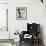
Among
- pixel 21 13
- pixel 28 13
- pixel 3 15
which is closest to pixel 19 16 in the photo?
pixel 21 13

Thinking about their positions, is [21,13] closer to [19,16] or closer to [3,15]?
[19,16]

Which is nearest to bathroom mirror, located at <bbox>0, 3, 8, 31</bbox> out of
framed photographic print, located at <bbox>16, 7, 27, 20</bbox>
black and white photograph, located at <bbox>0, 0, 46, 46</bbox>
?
black and white photograph, located at <bbox>0, 0, 46, 46</bbox>

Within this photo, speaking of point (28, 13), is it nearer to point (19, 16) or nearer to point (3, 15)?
point (19, 16)

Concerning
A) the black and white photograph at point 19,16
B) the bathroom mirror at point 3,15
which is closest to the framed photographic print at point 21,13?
the black and white photograph at point 19,16

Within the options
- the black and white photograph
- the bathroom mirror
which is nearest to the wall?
the black and white photograph

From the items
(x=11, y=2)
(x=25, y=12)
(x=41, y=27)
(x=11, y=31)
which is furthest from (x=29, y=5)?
(x=11, y=31)

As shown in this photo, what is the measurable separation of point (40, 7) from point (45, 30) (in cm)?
64

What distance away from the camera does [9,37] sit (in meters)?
2.88

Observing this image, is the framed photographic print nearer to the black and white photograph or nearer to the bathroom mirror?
the black and white photograph

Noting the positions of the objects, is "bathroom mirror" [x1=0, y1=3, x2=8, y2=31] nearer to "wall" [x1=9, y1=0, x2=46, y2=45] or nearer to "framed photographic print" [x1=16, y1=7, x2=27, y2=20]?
"wall" [x1=9, y1=0, x2=46, y2=45]

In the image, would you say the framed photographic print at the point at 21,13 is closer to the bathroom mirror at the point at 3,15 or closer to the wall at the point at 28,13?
the wall at the point at 28,13

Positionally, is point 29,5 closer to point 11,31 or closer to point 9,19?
point 9,19

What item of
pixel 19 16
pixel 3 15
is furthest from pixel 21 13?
pixel 3 15

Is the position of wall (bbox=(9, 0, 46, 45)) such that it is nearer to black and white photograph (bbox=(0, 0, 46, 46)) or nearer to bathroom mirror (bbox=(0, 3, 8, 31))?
black and white photograph (bbox=(0, 0, 46, 46))
